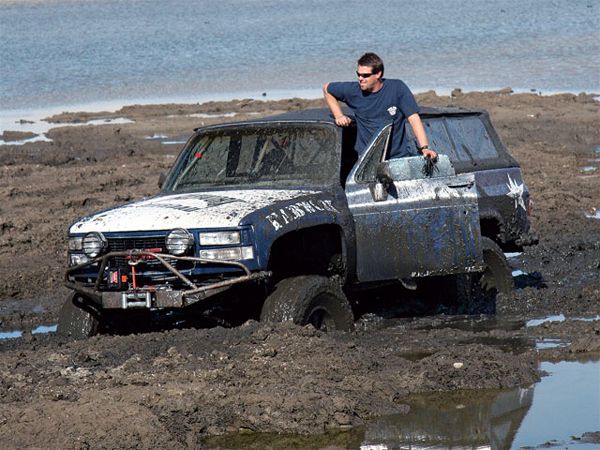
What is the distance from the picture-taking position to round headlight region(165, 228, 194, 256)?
8.77m

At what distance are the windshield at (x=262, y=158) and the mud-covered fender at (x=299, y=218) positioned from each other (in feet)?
0.92

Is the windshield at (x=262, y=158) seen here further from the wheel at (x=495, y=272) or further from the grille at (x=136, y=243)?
the wheel at (x=495, y=272)

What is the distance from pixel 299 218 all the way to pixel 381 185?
2.87ft

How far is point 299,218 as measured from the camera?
9125 millimetres

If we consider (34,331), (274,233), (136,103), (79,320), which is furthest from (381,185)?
(136,103)

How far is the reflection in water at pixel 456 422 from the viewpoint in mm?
Answer: 7410

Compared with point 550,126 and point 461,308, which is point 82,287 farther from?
point 550,126

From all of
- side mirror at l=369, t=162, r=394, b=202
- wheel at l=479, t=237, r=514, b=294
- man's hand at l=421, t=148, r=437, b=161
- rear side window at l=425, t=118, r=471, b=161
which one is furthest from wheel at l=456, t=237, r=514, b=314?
side mirror at l=369, t=162, r=394, b=202

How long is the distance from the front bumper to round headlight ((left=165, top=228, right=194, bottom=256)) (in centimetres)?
7

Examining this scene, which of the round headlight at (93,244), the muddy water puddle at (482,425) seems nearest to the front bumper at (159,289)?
the round headlight at (93,244)

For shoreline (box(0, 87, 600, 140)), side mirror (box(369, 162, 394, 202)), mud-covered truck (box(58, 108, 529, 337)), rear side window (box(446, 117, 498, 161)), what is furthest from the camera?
shoreline (box(0, 87, 600, 140))

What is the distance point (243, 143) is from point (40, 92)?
2442 centimetres

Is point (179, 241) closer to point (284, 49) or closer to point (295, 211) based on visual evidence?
point (295, 211)

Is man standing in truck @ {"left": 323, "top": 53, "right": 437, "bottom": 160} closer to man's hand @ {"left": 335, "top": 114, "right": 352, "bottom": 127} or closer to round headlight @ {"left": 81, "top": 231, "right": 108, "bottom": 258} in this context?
man's hand @ {"left": 335, "top": 114, "right": 352, "bottom": 127}
